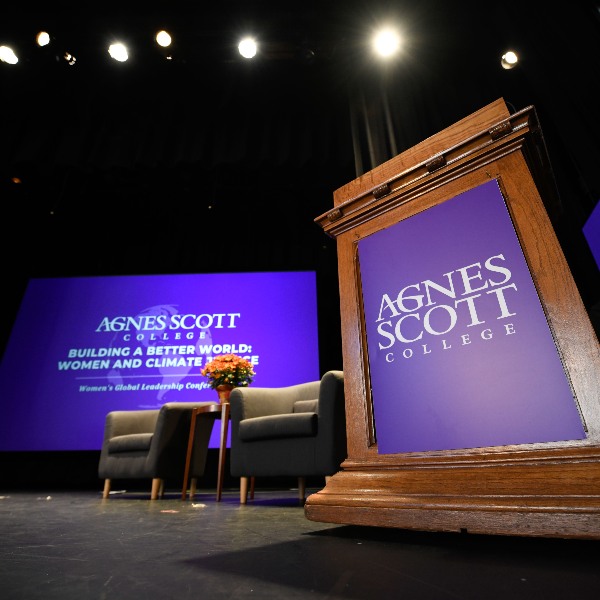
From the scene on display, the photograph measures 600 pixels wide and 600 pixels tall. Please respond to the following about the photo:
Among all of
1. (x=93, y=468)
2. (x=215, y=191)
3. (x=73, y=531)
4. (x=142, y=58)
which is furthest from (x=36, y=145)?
(x=73, y=531)

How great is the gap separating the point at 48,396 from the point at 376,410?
4.35 metres

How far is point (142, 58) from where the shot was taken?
365cm

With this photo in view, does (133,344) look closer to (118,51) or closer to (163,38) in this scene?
(118,51)

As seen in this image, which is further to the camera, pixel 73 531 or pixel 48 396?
pixel 48 396

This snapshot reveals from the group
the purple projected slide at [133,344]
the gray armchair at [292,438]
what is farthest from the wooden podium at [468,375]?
the purple projected slide at [133,344]

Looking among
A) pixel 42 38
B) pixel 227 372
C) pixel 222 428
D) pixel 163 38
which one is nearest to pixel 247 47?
pixel 163 38

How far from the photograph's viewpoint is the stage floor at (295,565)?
1.78 ft

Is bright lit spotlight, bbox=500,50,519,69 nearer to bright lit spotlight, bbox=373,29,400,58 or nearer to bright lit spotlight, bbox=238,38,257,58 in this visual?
bright lit spotlight, bbox=373,29,400,58

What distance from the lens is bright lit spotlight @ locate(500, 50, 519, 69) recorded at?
3.23m

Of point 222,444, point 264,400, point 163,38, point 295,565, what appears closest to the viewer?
point 295,565

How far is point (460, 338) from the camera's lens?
826 millimetres

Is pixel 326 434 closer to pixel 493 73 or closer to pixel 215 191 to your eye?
pixel 493 73

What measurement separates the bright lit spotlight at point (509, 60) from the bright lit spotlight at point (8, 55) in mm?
4441

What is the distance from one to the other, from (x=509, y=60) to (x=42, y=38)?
4.14 m
